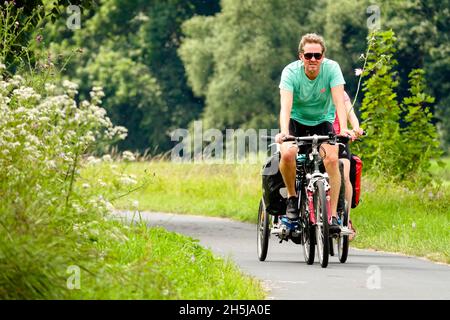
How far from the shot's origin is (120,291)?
8.41m

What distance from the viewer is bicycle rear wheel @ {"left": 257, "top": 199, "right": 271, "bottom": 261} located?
13.5 m

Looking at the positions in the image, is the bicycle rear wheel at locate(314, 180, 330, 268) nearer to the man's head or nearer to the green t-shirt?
the green t-shirt

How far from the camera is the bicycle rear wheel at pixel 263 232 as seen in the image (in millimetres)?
13453

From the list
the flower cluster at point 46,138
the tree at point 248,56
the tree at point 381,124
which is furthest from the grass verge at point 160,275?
the tree at point 248,56

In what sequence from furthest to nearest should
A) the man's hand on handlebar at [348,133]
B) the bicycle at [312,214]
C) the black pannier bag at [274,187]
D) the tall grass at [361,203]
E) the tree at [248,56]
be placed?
1. the tree at [248,56]
2. the tall grass at [361,203]
3. the black pannier bag at [274,187]
4. the man's hand on handlebar at [348,133]
5. the bicycle at [312,214]

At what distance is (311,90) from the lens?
41.3 ft

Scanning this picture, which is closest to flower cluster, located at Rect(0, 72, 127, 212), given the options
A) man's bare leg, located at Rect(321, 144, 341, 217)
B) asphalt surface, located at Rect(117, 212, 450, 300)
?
asphalt surface, located at Rect(117, 212, 450, 300)

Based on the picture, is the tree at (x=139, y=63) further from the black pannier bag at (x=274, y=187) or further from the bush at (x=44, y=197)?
the bush at (x=44, y=197)

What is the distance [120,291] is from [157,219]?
14352mm

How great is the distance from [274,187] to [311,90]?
105 centimetres

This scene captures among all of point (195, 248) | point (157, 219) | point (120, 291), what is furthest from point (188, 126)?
point (120, 291)

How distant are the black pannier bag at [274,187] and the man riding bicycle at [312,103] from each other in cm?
22

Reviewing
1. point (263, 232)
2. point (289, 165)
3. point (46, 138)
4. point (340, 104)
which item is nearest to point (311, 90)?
point (340, 104)

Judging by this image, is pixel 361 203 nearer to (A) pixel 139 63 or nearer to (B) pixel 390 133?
(B) pixel 390 133
